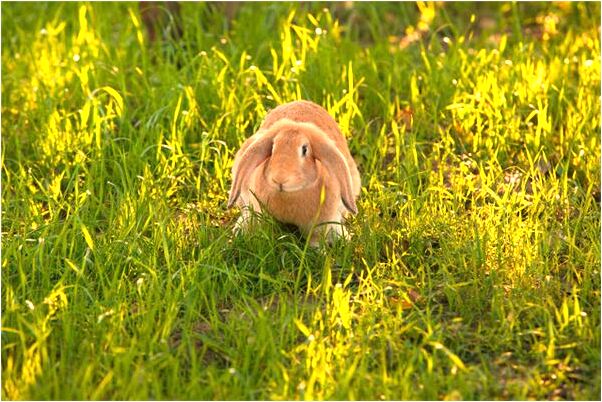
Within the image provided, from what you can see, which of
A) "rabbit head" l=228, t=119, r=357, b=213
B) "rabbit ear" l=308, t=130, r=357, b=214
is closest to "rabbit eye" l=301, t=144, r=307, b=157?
"rabbit head" l=228, t=119, r=357, b=213

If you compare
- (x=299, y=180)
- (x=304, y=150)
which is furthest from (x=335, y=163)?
(x=299, y=180)

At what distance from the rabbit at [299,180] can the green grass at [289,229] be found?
110 millimetres

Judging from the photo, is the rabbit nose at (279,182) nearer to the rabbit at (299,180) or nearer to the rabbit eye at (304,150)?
the rabbit at (299,180)

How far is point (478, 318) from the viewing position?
15.0 ft

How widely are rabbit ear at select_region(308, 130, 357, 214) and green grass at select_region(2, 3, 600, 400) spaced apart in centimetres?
22

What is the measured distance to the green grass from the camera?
13.7ft

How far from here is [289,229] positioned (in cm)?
516

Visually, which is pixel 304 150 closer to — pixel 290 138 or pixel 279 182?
pixel 290 138

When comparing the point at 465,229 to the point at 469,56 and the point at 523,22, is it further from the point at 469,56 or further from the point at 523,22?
the point at 523,22

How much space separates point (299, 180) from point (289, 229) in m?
0.48

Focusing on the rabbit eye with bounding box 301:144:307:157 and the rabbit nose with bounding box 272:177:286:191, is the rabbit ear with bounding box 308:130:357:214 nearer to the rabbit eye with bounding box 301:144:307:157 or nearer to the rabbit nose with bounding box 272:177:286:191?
the rabbit eye with bounding box 301:144:307:157

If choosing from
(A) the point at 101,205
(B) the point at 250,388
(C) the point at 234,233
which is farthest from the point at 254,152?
(B) the point at 250,388

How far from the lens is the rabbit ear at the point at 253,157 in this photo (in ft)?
16.2

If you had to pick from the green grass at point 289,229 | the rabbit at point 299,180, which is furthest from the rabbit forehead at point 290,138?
the green grass at point 289,229
